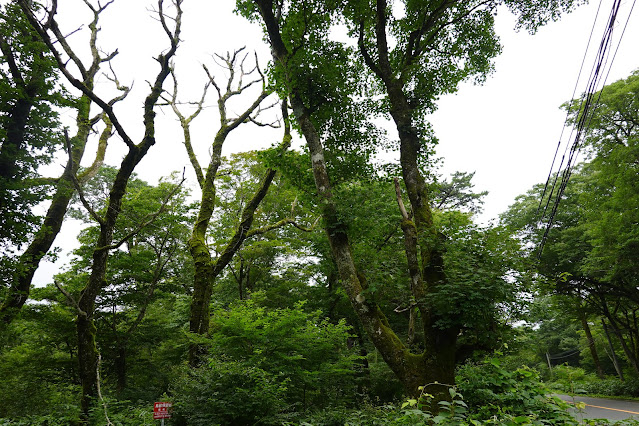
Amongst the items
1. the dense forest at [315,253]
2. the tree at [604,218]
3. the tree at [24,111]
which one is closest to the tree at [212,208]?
the dense forest at [315,253]

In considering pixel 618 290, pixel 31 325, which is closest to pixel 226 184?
pixel 31 325

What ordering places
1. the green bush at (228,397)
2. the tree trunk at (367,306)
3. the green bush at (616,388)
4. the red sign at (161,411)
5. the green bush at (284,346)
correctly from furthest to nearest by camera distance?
the green bush at (616,388), the green bush at (284,346), the red sign at (161,411), the green bush at (228,397), the tree trunk at (367,306)

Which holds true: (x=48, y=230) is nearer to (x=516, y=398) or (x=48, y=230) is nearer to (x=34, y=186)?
(x=34, y=186)

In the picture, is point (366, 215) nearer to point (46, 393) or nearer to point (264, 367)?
point (264, 367)

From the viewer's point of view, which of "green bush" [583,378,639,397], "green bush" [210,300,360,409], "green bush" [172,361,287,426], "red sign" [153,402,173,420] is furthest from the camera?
"green bush" [583,378,639,397]

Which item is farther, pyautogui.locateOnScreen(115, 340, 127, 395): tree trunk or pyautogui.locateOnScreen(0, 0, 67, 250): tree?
pyautogui.locateOnScreen(115, 340, 127, 395): tree trunk

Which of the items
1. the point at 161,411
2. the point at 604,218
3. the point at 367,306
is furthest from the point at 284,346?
the point at 604,218

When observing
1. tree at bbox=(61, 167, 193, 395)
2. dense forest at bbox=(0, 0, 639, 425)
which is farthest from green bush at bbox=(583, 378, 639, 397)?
tree at bbox=(61, 167, 193, 395)

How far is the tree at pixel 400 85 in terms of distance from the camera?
4.97m

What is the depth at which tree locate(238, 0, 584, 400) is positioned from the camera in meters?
4.97

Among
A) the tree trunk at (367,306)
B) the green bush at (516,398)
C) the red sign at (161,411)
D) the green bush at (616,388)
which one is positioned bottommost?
the green bush at (616,388)

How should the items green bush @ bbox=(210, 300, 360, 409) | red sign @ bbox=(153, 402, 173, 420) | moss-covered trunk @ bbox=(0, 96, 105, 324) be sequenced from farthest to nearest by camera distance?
green bush @ bbox=(210, 300, 360, 409) < moss-covered trunk @ bbox=(0, 96, 105, 324) < red sign @ bbox=(153, 402, 173, 420)

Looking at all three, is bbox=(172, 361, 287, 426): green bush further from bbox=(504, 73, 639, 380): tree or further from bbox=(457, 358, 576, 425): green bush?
bbox=(504, 73, 639, 380): tree

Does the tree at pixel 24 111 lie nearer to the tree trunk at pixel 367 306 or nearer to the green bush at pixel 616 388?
the tree trunk at pixel 367 306
